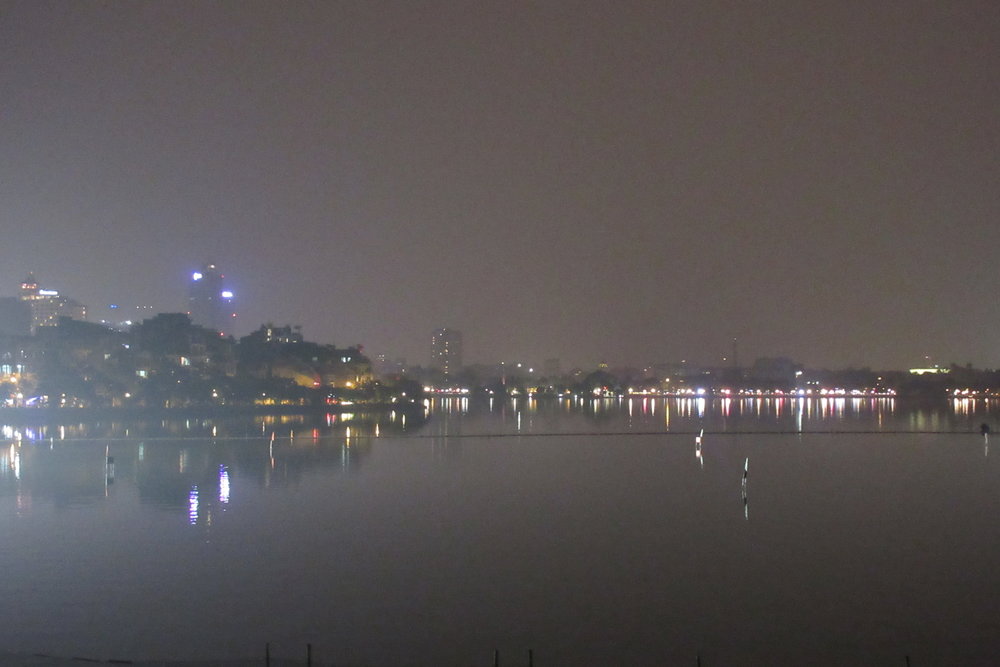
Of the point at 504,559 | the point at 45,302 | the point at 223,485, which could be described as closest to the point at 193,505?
the point at 223,485

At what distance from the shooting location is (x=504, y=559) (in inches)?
675

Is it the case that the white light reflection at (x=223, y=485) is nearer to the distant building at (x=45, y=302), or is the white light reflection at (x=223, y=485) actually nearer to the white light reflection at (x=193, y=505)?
the white light reflection at (x=193, y=505)

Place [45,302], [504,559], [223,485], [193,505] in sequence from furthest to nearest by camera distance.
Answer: [45,302]
[223,485]
[193,505]
[504,559]

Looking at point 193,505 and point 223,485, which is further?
point 223,485

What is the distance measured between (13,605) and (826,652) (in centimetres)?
1153

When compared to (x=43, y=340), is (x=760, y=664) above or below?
below

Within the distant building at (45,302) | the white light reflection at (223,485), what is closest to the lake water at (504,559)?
the white light reflection at (223,485)

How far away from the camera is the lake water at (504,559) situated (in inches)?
479

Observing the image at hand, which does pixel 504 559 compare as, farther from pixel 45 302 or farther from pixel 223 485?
pixel 45 302

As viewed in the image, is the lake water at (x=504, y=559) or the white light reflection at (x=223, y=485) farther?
the white light reflection at (x=223, y=485)

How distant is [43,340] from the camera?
64.4m

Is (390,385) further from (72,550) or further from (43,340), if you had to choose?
(72,550)

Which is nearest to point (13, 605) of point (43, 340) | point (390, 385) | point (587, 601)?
point (587, 601)

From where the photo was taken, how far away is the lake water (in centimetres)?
1217
